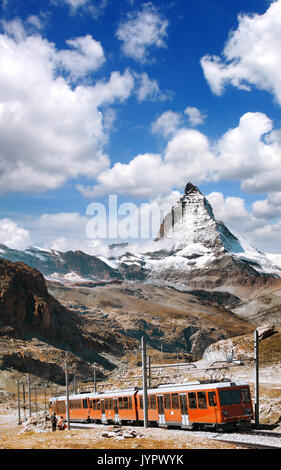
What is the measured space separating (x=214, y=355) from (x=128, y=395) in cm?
5390

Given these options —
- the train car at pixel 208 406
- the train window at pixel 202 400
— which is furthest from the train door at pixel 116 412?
the train window at pixel 202 400

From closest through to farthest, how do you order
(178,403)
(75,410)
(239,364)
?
(178,403) → (75,410) → (239,364)

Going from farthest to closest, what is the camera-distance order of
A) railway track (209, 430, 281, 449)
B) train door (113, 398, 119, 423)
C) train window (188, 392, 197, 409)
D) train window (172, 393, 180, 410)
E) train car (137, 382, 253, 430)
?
train door (113, 398, 119, 423) < train window (172, 393, 180, 410) < train window (188, 392, 197, 409) < train car (137, 382, 253, 430) < railway track (209, 430, 281, 449)

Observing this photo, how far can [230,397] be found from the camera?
1280 inches

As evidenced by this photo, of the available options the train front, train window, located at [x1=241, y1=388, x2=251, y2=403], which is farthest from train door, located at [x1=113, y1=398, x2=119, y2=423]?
train window, located at [x1=241, y1=388, x2=251, y2=403]

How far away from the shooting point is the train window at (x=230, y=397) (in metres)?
32.1

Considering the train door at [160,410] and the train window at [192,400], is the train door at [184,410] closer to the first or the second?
the train window at [192,400]

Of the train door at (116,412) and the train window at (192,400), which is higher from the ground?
the train window at (192,400)

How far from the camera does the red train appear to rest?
1265 inches

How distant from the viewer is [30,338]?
195 metres

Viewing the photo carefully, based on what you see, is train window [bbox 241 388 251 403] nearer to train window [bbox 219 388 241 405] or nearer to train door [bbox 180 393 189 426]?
train window [bbox 219 388 241 405]

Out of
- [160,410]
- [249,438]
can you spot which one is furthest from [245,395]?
[160,410]
